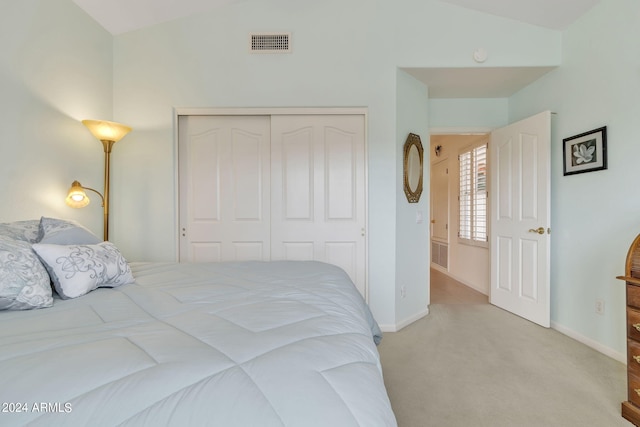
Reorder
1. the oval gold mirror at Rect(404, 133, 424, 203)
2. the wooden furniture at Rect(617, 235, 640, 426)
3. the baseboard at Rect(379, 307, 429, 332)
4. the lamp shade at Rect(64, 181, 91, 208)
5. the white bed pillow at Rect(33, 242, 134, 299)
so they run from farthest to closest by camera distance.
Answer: the oval gold mirror at Rect(404, 133, 424, 203) < the baseboard at Rect(379, 307, 429, 332) < the lamp shade at Rect(64, 181, 91, 208) < the wooden furniture at Rect(617, 235, 640, 426) < the white bed pillow at Rect(33, 242, 134, 299)

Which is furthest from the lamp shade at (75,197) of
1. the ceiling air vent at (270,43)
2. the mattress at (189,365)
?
the ceiling air vent at (270,43)

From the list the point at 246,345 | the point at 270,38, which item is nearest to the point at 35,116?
the point at 270,38

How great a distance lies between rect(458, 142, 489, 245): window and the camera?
13.2 ft

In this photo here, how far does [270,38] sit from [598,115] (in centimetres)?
292

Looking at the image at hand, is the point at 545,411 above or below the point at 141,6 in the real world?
below

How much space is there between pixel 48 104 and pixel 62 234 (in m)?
1.40

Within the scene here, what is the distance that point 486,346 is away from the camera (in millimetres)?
2377

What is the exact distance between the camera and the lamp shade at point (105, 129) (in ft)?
7.59

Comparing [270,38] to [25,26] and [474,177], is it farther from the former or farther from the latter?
[474,177]

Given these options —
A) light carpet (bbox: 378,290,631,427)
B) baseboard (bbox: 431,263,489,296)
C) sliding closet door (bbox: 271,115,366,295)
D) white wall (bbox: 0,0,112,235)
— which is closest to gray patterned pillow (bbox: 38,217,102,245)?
white wall (bbox: 0,0,112,235)

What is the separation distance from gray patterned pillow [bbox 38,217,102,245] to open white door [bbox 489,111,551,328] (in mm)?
3598

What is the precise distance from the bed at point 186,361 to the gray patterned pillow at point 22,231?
286 millimetres

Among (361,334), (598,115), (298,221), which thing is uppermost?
(598,115)

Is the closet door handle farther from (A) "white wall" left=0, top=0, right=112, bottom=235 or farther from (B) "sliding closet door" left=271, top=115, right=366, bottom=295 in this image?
(A) "white wall" left=0, top=0, right=112, bottom=235
